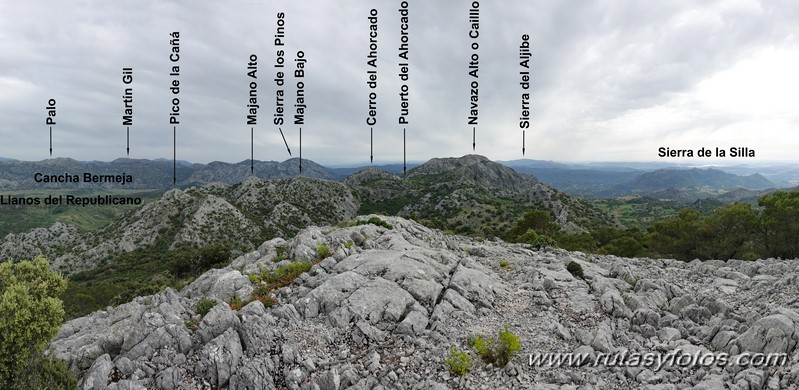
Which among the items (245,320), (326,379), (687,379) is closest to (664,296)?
(687,379)

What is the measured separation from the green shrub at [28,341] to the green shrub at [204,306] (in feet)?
15.5

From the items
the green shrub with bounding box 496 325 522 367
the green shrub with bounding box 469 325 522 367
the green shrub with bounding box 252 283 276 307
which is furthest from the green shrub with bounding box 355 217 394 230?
the green shrub with bounding box 496 325 522 367

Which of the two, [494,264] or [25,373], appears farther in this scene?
[494,264]

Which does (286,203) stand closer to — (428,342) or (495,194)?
(495,194)

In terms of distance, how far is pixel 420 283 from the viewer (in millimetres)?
20172

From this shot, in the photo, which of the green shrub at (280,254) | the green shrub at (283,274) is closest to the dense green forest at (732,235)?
the green shrub at (280,254)

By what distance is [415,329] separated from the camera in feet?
53.9

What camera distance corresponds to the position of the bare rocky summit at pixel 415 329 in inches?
537

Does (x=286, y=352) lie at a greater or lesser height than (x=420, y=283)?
lesser

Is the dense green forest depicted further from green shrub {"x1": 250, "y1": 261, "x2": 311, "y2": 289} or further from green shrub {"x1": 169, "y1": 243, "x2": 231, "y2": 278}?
green shrub {"x1": 169, "y1": 243, "x2": 231, "y2": 278}

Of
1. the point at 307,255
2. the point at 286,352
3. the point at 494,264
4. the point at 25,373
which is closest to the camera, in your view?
the point at 25,373

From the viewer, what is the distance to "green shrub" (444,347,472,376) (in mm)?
13773

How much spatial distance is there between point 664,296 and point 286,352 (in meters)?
21.4

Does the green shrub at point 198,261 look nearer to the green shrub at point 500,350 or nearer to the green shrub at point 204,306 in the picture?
the green shrub at point 204,306
